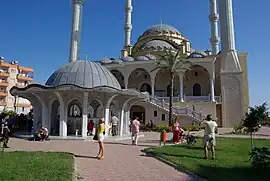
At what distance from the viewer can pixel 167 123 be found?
93.4 feet

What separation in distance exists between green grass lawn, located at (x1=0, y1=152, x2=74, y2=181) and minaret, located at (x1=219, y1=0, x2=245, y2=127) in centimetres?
2555

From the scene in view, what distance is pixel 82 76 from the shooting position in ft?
56.5

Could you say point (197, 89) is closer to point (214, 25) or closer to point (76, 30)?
point (214, 25)

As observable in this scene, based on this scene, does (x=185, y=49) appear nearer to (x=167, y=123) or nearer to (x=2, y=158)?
(x=167, y=123)

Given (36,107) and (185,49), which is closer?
(36,107)

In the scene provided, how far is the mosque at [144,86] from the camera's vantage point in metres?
17.1

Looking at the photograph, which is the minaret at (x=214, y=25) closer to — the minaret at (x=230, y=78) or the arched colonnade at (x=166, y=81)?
the arched colonnade at (x=166, y=81)

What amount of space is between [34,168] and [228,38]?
3065 cm

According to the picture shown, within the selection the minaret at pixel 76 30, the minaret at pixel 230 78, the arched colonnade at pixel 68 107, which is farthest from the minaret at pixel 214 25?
the arched colonnade at pixel 68 107

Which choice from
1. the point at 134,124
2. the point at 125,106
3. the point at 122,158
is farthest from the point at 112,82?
the point at 122,158

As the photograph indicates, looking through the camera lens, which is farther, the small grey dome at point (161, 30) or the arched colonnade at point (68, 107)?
the small grey dome at point (161, 30)

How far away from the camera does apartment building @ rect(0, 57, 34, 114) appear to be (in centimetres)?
5460

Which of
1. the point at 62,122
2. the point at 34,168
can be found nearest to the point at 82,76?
the point at 62,122

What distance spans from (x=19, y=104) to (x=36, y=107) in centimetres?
4295
